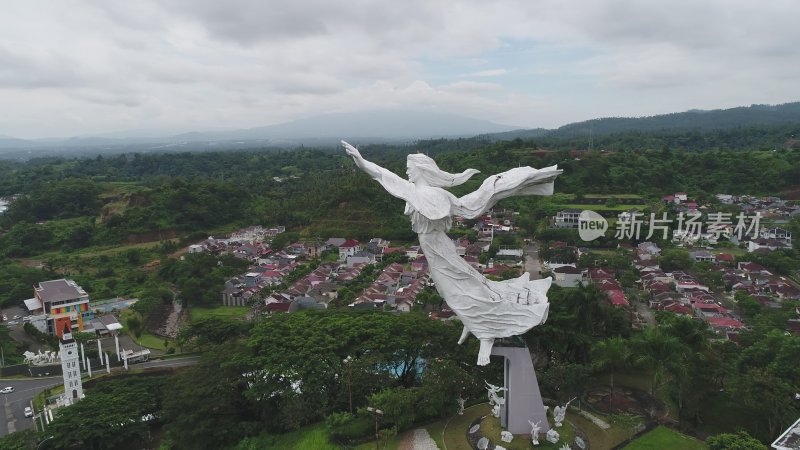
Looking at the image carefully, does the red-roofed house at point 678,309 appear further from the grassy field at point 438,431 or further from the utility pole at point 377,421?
the utility pole at point 377,421

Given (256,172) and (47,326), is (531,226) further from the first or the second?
(256,172)

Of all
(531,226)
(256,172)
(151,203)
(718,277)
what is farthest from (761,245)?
(256,172)

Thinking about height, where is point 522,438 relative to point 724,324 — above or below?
above

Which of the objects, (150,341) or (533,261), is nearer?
(150,341)

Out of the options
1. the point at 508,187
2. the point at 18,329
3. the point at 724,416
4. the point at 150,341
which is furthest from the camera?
the point at 18,329

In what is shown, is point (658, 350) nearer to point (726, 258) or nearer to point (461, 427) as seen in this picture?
point (461, 427)

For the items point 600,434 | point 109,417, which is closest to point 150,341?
point 109,417

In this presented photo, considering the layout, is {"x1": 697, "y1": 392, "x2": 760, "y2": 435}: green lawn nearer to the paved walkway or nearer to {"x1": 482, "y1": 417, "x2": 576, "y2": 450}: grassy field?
{"x1": 482, "y1": 417, "x2": 576, "y2": 450}: grassy field
